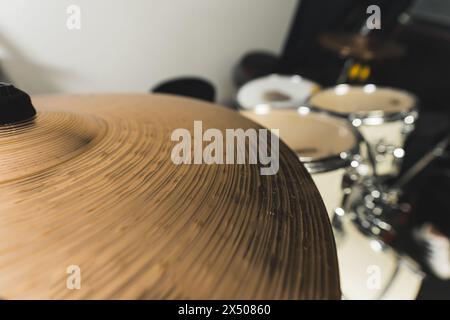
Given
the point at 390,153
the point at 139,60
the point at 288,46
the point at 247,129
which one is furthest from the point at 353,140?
the point at 288,46

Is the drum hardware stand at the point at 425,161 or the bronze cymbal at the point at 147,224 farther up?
the bronze cymbal at the point at 147,224

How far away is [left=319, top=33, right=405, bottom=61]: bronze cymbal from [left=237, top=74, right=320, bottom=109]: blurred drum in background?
404 mm

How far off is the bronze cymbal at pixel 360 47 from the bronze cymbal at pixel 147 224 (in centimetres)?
159

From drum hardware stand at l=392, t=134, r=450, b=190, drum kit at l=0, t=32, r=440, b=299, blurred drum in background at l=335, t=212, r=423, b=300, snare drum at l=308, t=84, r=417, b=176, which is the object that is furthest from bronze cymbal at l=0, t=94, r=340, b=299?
drum hardware stand at l=392, t=134, r=450, b=190

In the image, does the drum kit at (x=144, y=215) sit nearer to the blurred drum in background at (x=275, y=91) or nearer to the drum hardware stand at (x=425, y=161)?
the blurred drum in background at (x=275, y=91)

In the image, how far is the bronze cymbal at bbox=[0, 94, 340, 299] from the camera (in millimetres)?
219

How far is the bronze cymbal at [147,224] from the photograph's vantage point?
0.22 meters

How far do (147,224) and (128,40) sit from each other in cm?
150

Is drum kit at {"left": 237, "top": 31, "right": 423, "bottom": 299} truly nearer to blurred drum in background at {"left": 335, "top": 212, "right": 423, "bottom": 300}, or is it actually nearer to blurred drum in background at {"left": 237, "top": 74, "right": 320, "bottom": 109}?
blurred drum in background at {"left": 335, "top": 212, "right": 423, "bottom": 300}

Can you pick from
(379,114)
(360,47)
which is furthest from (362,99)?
(360,47)

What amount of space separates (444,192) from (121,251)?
6.52 feet

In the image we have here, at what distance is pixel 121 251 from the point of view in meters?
0.24

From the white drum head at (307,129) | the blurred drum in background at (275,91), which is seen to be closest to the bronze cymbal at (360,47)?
the blurred drum in background at (275,91)
